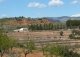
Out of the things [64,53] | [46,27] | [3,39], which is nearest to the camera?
[3,39]

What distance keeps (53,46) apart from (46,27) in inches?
5882

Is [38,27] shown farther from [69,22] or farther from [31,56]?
[31,56]

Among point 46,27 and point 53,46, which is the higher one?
point 53,46

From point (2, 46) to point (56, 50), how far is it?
295 inches

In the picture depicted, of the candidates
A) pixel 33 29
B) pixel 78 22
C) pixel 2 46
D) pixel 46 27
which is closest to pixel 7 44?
pixel 2 46

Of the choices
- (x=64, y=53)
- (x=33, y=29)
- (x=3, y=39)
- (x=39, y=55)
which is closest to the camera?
(x=3, y=39)

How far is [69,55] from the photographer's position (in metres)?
43.4

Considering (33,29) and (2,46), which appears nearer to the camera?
(2,46)

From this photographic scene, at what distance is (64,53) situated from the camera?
141 feet

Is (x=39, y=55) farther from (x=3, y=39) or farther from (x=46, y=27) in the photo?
(x=46, y=27)

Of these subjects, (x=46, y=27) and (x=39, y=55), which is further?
(x=46, y=27)

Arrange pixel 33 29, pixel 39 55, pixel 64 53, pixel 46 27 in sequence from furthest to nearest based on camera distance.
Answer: pixel 46 27 → pixel 33 29 → pixel 39 55 → pixel 64 53

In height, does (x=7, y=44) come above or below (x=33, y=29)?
above

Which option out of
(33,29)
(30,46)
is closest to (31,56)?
(30,46)
